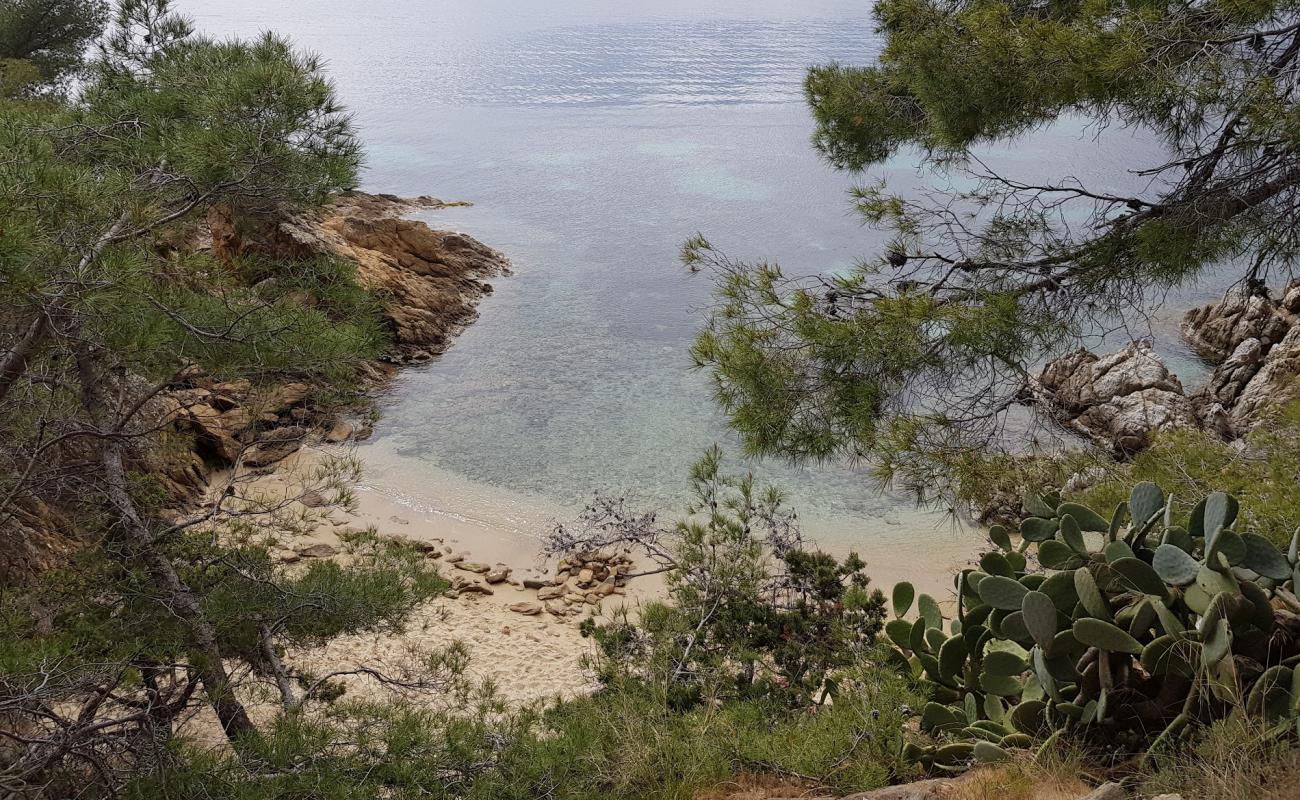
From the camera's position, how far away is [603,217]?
2133 cm

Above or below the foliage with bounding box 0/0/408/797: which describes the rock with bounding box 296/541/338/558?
below

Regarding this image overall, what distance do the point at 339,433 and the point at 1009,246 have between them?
9.01 metres

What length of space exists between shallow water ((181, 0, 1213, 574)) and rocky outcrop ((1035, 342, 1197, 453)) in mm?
2175

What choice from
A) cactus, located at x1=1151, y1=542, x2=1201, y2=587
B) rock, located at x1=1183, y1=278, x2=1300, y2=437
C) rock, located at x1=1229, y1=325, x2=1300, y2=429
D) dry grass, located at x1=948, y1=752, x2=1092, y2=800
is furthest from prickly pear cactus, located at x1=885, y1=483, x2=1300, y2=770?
rock, located at x1=1229, y1=325, x2=1300, y2=429

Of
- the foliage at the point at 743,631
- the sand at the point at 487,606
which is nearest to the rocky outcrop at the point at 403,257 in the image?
the sand at the point at 487,606

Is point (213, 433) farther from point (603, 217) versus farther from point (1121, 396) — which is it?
point (603, 217)

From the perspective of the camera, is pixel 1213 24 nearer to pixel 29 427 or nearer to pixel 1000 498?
pixel 1000 498

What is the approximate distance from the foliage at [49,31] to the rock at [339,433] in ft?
19.9

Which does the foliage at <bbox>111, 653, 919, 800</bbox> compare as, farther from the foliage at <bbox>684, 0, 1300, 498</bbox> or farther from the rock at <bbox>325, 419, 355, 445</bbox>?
the rock at <bbox>325, 419, 355, 445</bbox>

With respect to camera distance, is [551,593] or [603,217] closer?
[551,593]

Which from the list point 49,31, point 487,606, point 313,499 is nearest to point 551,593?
point 487,606

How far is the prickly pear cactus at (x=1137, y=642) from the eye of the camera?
3350 mm

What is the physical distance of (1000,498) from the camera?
9000 millimetres

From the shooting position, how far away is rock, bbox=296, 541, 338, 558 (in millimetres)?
8969
